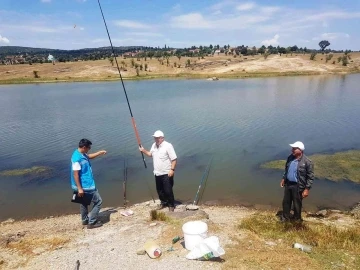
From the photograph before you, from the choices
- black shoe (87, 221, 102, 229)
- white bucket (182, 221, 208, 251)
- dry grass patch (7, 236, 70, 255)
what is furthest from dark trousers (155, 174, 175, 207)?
dry grass patch (7, 236, 70, 255)

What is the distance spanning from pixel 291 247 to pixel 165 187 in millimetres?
3574

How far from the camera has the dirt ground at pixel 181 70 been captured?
232 ft

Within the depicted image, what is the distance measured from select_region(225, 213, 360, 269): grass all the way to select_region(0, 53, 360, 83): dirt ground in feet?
199

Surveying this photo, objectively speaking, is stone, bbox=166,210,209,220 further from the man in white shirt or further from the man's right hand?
the man's right hand

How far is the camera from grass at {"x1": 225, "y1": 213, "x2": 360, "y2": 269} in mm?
6117

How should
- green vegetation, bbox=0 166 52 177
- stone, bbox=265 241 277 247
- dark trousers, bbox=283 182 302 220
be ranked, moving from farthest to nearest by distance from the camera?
green vegetation, bbox=0 166 52 177
dark trousers, bbox=283 182 302 220
stone, bbox=265 241 277 247

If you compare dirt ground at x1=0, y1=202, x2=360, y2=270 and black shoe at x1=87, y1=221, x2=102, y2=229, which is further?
black shoe at x1=87, y1=221, x2=102, y2=229

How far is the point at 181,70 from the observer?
249 feet

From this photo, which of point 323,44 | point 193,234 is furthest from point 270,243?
point 323,44

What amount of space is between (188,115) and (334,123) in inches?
417

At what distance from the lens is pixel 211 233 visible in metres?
7.46

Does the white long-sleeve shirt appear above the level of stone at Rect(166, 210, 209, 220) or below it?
above

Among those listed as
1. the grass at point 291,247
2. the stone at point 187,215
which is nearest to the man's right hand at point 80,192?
the stone at point 187,215

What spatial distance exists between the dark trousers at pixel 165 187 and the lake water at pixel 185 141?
2.56 m
